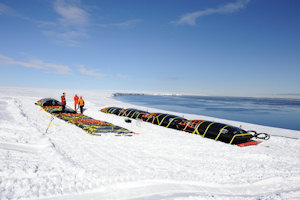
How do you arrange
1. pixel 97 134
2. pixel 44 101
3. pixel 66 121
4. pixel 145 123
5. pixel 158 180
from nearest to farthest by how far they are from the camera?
pixel 158 180 < pixel 97 134 < pixel 66 121 < pixel 145 123 < pixel 44 101

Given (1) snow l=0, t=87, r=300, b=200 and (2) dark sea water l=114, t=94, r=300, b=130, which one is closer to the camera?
(1) snow l=0, t=87, r=300, b=200

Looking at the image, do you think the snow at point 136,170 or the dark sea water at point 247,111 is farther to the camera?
the dark sea water at point 247,111

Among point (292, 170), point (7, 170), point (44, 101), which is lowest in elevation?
point (292, 170)

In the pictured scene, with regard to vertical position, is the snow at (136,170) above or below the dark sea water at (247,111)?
above

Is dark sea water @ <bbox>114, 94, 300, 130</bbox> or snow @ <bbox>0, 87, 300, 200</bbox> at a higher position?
snow @ <bbox>0, 87, 300, 200</bbox>

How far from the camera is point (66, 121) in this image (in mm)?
12039

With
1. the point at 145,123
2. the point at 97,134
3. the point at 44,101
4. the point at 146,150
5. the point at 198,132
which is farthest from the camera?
the point at 44,101

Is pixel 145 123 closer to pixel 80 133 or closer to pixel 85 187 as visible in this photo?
pixel 80 133

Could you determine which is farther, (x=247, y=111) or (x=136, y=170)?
(x=247, y=111)

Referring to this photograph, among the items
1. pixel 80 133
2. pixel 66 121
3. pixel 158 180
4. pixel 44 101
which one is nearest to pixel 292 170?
pixel 158 180

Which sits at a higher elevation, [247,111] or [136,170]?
[136,170]

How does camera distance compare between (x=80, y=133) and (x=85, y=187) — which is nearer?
(x=85, y=187)

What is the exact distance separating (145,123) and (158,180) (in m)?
8.88

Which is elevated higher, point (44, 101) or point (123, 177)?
point (44, 101)
